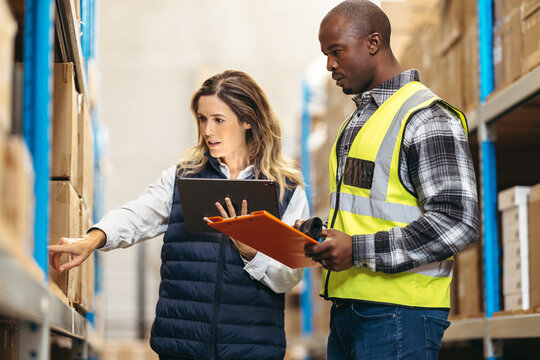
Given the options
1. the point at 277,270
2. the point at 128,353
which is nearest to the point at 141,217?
the point at 277,270

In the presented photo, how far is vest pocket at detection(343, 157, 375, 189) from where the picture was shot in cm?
192

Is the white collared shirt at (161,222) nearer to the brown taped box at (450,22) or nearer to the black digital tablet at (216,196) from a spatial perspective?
the black digital tablet at (216,196)

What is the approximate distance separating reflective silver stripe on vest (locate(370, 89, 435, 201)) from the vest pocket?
18mm

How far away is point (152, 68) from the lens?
9969 millimetres

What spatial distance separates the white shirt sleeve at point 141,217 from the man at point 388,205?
0.64 m

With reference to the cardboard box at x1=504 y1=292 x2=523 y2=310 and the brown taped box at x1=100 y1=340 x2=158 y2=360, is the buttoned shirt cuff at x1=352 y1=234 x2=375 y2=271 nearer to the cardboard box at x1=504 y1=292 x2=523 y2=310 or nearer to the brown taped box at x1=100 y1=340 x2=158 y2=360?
the cardboard box at x1=504 y1=292 x2=523 y2=310

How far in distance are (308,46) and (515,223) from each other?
7.58 metres

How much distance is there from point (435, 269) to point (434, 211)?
0.19 meters

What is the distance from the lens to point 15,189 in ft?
3.64

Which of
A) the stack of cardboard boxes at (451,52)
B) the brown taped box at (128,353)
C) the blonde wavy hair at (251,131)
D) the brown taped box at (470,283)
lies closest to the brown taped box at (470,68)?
the stack of cardboard boxes at (451,52)

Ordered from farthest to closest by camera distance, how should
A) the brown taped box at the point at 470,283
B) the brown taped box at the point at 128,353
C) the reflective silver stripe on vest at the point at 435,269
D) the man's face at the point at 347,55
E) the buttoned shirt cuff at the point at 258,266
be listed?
the brown taped box at the point at 128,353, the brown taped box at the point at 470,283, the buttoned shirt cuff at the point at 258,266, the man's face at the point at 347,55, the reflective silver stripe on vest at the point at 435,269

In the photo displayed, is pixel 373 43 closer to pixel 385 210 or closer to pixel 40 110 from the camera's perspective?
pixel 385 210

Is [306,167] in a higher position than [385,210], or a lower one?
higher

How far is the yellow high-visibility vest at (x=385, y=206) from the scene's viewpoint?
6.13 ft
